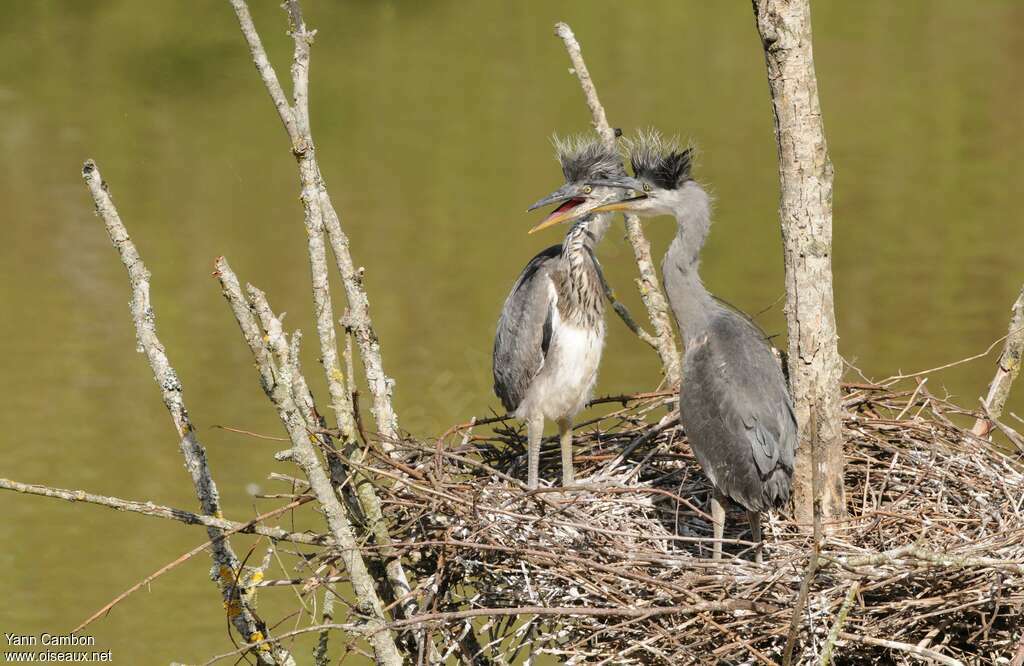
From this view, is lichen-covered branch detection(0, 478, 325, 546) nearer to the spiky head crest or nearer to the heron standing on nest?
the heron standing on nest

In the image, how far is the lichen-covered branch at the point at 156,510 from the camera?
343 cm

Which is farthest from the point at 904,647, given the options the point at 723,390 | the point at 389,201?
the point at 389,201

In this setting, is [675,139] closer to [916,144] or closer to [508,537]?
[508,537]

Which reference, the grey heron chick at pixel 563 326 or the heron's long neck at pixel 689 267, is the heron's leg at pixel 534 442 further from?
the heron's long neck at pixel 689 267

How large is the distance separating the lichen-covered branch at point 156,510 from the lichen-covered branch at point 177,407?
10 centimetres

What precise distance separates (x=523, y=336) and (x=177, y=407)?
4.23ft

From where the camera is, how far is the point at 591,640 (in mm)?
3906

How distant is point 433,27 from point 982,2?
259 inches

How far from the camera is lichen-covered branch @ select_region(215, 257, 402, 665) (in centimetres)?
338

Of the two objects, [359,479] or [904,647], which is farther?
[359,479]

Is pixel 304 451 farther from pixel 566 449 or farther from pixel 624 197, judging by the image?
pixel 624 197

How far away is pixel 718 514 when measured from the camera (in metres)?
4.26

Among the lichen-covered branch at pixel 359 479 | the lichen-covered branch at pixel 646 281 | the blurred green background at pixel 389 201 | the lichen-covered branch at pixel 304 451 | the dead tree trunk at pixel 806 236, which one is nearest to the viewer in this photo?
the lichen-covered branch at pixel 304 451

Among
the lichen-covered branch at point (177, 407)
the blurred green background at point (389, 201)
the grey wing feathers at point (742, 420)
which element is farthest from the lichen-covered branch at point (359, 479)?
the blurred green background at point (389, 201)
